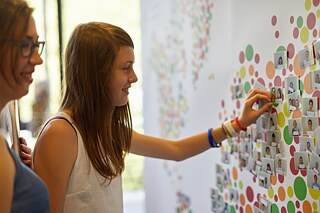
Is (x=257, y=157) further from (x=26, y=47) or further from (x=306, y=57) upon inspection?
(x=26, y=47)

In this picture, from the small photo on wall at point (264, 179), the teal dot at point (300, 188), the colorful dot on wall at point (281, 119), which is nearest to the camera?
the teal dot at point (300, 188)

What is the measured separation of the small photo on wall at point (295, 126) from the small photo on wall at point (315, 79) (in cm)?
13

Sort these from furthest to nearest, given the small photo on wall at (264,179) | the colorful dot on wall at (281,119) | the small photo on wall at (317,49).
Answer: the small photo on wall at (264,179), the colorful dot on wall at (281,119), the small photo on wall at (317,49)

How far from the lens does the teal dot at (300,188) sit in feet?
5.20

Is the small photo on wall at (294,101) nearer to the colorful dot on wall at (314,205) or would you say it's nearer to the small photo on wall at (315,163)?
the small photo on wall at (315,163)

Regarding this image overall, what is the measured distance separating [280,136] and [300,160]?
0.14 meters

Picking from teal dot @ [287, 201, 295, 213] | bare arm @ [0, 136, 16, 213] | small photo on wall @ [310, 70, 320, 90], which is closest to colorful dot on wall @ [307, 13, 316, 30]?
small photo on wall @ [310, 70, 320, 90]

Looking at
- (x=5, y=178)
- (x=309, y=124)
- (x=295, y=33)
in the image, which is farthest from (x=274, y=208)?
(x=5, y=178)

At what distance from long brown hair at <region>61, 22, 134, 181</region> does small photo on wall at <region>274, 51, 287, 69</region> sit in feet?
1.66

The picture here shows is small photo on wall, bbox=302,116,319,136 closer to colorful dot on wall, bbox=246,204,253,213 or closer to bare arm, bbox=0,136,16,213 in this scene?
colorful dot on wall, bbox=246,204,253,213

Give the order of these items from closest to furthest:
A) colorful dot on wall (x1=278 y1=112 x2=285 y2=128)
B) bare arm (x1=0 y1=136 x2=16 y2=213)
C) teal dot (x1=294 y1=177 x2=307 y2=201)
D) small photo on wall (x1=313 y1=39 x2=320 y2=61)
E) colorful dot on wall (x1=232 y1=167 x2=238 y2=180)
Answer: bare arm (x1=0 y1=136 x2=16 y2=213)
small photo on wall (x1=313 y1=39 x2=320 y2=61)
teal dot (x1=294 y1=177 x2=307 y2=201)
colorful dot on wall (x1=278 y1=112 x2=285 y2=128)
colorful dot on wall (x1=232 y1=167 x2=238 y2=180)

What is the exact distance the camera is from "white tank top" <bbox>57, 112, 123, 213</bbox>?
157 centimetres

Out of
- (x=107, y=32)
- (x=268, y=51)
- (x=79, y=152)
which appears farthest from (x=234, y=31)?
(x=79, y=152)

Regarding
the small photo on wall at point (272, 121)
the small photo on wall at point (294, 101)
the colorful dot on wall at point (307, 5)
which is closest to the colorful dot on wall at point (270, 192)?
the small photo on wall at point (272, 121)
